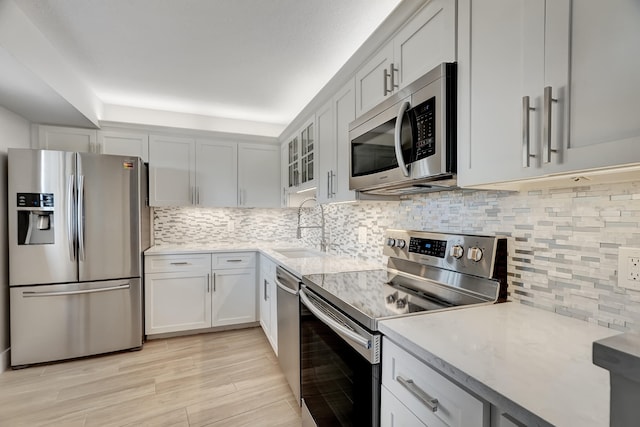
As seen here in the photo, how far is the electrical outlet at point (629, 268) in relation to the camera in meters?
0.88

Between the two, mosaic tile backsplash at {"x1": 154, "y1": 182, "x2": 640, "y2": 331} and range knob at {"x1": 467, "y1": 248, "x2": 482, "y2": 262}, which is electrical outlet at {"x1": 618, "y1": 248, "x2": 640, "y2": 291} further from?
range knob at {"x1": 467, "y1": 248, "x2": 482, "y2": 262}

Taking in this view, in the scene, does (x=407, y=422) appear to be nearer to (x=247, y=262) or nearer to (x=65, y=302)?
(x=247, y=262)

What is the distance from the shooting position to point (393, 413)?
95 cm

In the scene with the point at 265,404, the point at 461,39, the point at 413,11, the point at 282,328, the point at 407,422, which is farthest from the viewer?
the point at 282,328

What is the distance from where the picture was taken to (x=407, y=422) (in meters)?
0.89

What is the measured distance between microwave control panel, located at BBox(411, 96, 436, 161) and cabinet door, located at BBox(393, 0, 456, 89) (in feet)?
0.57

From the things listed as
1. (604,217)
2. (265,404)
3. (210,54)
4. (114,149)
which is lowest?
(265,404)

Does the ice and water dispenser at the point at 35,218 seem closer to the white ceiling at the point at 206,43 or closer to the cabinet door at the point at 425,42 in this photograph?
the white ceiling at the point at 206,43

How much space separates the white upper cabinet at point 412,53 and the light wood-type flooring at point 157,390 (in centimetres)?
196

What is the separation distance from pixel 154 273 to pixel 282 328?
158 cm

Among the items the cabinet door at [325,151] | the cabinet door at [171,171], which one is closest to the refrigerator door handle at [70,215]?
the cabinet door at [171,171]

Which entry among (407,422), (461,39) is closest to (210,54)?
(461,39)

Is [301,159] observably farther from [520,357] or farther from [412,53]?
[520,357]

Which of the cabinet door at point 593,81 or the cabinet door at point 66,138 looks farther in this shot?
the cabinet door at point 66,138
